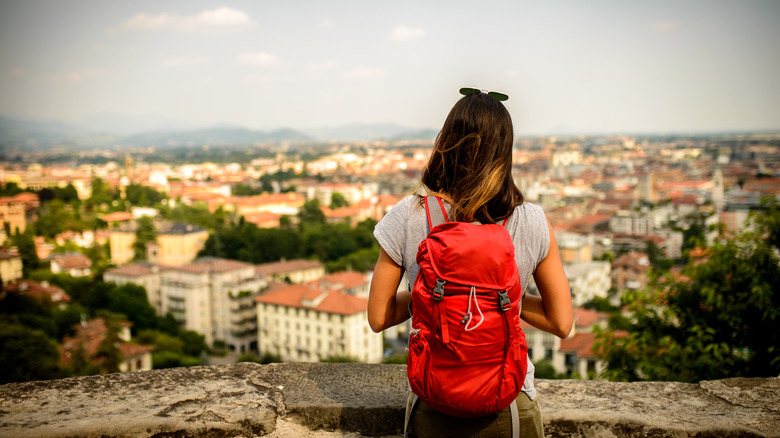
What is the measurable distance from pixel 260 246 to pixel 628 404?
30.0 m

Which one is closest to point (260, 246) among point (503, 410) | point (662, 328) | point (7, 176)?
point (662, 328)

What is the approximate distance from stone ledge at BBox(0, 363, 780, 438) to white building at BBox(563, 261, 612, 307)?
21929 millimetres

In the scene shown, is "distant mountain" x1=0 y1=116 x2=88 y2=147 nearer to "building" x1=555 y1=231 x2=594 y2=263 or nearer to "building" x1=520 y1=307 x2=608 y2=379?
"building" x1=555 y1=231 x2=594 y2=263

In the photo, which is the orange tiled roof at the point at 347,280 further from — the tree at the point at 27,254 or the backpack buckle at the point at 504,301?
the backpack buckle at the point at 504,301

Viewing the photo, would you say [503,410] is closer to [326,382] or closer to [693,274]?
[326,382]

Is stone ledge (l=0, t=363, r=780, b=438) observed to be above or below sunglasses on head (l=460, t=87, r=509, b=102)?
below

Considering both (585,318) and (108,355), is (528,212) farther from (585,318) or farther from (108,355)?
(585,318)

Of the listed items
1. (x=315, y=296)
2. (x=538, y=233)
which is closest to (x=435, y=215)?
(x=538, y=233)

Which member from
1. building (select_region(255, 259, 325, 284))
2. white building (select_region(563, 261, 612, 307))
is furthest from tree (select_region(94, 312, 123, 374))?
white building (select_region(563, 261, 612, 307))

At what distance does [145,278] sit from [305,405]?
23.7 metres

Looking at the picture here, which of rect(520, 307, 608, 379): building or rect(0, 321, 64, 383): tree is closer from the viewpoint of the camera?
rect(0, 321, 64, 383): tree

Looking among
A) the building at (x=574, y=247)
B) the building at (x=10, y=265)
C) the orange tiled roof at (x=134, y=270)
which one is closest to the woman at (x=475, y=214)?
the orange tiled roof at (x=134, y=270)

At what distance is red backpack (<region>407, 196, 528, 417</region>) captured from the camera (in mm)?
844

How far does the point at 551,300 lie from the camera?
3.34ft
